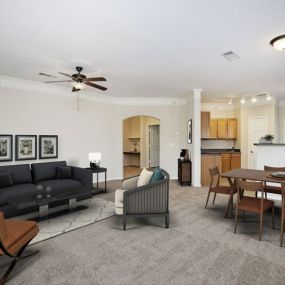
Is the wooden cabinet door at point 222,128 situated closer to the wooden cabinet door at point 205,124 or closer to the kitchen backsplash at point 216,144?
the kitchen backsplash at point 216,144

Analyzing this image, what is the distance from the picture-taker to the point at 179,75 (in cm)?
456

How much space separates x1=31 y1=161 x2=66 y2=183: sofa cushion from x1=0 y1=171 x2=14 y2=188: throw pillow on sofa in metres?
0.55

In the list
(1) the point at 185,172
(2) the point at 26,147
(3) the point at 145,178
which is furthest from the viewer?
(1) the point at 185,172

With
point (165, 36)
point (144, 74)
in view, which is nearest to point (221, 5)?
point (165, 36)

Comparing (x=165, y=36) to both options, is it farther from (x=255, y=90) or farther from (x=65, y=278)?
(x=255, y=90)

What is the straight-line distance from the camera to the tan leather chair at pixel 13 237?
1.97 meters

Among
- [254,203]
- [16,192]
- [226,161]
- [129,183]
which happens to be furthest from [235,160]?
[16,192]

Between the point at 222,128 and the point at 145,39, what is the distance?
555 centimetres

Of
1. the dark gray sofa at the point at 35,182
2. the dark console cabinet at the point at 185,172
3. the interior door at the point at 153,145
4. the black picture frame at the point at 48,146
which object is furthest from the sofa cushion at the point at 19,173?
the interior door at the point at 153,145

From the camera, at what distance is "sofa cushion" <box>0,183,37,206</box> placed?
11.5 feet

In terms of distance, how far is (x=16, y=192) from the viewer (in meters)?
3.68

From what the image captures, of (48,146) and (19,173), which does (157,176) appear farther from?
(48,146)

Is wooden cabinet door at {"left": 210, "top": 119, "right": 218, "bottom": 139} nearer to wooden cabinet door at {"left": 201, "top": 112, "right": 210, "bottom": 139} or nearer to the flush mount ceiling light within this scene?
wooden cabinet door at {"left": 201, "top": 112, "right": 210, "bottom": 139}

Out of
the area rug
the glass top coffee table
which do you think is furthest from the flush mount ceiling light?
the glass top coffee table
